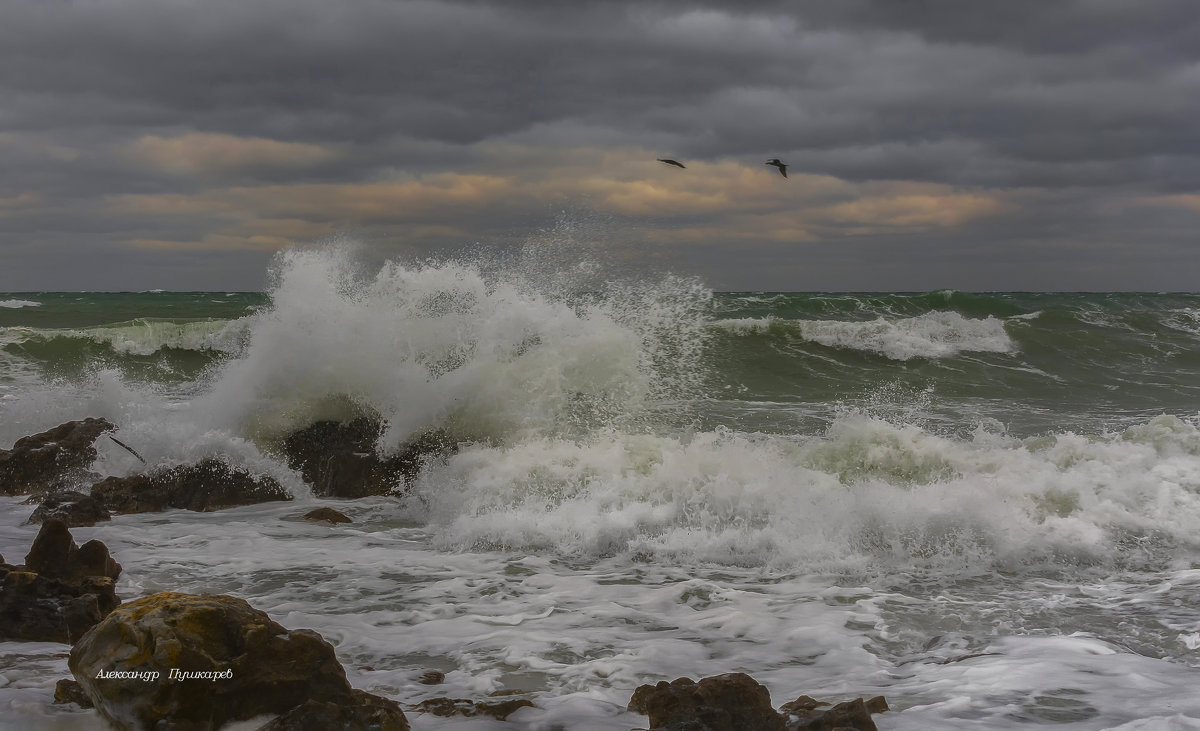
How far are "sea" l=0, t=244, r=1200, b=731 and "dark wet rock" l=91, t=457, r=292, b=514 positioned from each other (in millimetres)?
217

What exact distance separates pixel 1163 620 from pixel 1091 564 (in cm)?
125

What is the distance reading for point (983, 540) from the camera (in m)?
6.17

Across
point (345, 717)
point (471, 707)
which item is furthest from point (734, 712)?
point (345, 717)

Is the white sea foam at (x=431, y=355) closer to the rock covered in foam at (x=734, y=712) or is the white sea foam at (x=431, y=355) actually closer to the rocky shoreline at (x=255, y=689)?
the rocky shoreline at (x=255, y=689)

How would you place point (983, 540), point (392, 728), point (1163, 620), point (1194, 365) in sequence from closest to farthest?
point (392, 728) < point (1163, 620) < point (983, 540) < point (1194, 365)

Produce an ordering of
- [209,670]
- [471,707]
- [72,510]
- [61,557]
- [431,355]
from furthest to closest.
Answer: [431,355]
[72,510]
[61,557]
[471,707]
[209,670]

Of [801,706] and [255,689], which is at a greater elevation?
[255,689]

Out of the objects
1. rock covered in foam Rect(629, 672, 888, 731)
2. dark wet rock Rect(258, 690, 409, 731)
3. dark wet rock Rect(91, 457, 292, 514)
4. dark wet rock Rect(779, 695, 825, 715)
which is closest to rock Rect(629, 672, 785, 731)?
rock covered in foam Rect(629, 672, 888, 731)

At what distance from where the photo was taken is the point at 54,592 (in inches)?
169

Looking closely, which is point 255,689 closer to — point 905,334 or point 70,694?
point 70,694

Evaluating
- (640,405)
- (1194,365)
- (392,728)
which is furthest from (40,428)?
(1194,365)

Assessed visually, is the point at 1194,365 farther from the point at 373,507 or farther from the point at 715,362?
the point at 373,507

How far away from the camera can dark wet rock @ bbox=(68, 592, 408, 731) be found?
2879 mm

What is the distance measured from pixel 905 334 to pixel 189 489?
17951mm
